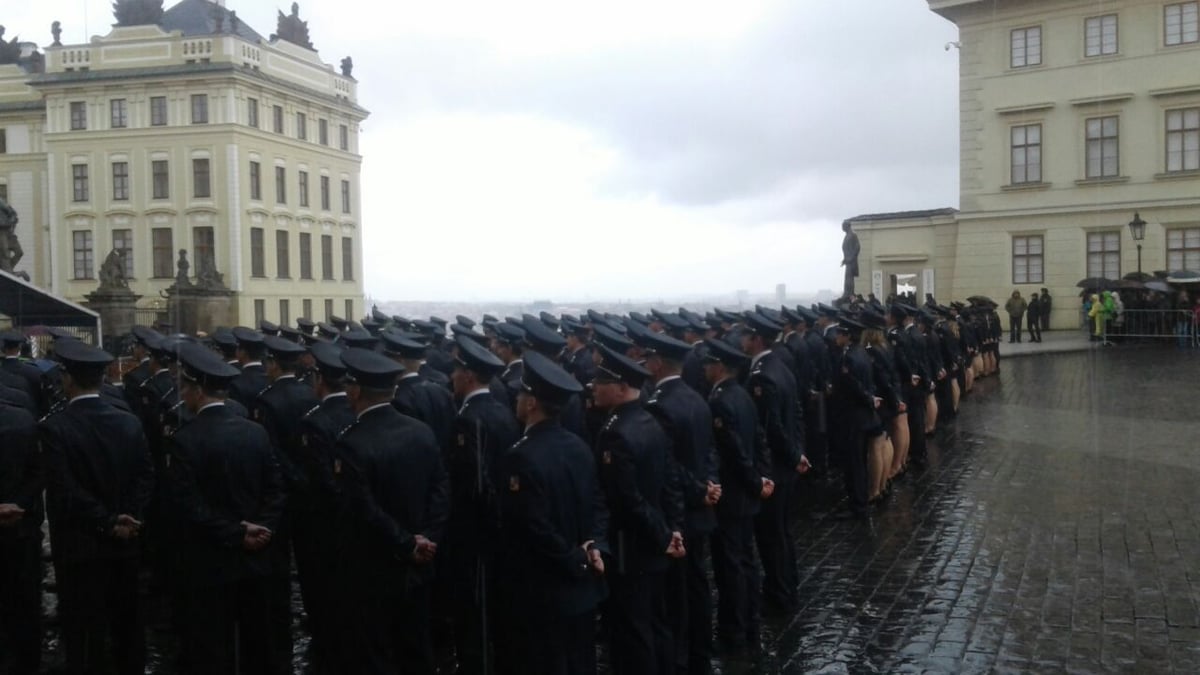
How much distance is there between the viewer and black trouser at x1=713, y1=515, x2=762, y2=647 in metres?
7.29

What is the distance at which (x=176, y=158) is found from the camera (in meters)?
51.3

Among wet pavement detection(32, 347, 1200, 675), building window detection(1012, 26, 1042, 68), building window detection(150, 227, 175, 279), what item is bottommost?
wet pavement detection(32, 347, 1200, 675)

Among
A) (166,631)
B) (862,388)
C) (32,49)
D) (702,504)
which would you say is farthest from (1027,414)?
(32,49)

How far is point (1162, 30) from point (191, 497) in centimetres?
3754

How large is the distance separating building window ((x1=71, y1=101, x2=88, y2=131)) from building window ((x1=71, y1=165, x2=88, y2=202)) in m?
1.83

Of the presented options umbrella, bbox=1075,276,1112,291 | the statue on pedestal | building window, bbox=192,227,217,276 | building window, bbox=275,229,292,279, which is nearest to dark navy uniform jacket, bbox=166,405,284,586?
the statue on pedestal

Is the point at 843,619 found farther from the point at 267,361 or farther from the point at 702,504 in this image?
the point at 267,361

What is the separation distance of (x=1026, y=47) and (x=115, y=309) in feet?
97.8

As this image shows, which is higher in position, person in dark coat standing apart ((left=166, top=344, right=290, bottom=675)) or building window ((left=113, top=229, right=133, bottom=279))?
building window ((left=113, top=229, right=133, bottom=279))

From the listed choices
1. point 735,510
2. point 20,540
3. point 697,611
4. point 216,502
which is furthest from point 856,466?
point 20,540

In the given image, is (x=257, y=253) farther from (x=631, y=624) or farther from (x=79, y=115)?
(x=631, y=624)

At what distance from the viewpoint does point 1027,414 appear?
1867 cm

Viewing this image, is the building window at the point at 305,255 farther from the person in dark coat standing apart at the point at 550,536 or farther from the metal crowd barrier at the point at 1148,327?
the person in dark coat standing apart at the point at 550,536

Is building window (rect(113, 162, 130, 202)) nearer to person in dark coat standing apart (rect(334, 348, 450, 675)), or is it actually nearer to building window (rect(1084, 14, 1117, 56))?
building window (rect(1084, 14, 1117, 56))
